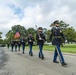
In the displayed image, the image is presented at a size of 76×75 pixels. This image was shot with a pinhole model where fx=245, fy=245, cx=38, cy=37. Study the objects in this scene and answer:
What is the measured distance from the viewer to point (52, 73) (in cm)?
905

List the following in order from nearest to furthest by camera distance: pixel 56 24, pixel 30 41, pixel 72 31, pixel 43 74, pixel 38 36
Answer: pixel 43 74
pixel 56 24
pixel 38 36
pixel 30 41
pixel 72 31

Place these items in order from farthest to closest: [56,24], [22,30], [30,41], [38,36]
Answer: [22,30] → [30,41] → [38,36] → [56,24]

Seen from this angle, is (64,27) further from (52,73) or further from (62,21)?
(52,73)

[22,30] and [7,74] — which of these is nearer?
[7,74]

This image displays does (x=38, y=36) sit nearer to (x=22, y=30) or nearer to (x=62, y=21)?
(x=62, y=21)

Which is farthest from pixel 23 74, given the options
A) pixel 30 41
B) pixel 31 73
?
pixel 30 41

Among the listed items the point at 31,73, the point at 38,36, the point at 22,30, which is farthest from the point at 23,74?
the point at 22,30

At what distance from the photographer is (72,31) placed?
8019 centimetres

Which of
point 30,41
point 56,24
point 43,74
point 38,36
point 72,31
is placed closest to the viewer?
point 43,74

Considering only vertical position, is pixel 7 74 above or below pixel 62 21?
below

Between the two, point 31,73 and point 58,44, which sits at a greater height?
point 58,44

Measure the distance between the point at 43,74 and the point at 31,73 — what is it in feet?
1.63

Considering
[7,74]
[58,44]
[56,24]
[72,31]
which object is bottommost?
[7,74]

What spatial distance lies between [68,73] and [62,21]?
7538cm
